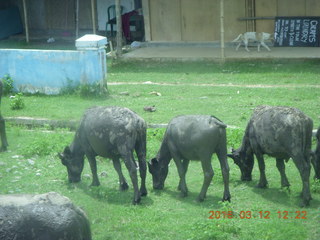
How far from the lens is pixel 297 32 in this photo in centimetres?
2155

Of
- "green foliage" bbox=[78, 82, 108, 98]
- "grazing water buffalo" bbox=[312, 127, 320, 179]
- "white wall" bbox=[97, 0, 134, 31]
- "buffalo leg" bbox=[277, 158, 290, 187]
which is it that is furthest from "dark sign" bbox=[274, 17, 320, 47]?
"buffalo leg" bbox=[277, 158, 290, 187]

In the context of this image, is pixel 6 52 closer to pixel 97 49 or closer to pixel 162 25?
pixel 97 49

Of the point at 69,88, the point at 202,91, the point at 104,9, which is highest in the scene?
the point at 104,9

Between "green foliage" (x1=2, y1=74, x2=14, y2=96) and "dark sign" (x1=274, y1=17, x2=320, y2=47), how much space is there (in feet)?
29.6

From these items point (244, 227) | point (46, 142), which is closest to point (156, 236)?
point (244, 227)

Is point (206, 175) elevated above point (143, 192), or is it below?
above

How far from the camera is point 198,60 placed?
67.7 feet

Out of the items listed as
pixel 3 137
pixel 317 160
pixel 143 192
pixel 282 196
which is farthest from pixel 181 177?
pixel 3 137

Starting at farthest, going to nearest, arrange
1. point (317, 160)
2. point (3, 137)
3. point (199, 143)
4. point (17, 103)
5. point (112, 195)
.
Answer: point (17, 103)
point (3, 137)
point (317, 160)
point (112, 195)
point (199, 143)

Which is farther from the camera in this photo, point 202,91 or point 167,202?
point 202,91

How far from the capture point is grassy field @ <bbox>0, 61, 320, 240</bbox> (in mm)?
8672

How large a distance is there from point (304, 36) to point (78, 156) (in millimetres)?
12713

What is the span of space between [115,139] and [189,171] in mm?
1971

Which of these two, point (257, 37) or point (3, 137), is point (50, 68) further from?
point (257, 37)
